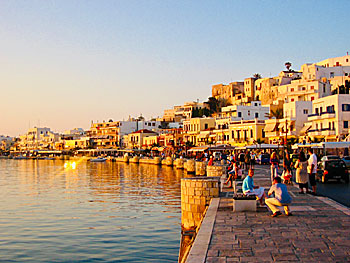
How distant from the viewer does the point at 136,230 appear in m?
18.2

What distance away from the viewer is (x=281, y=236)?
9.22m

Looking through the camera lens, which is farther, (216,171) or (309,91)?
(309,91)

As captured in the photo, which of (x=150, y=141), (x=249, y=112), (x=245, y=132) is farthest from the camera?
(x=150, y=141)

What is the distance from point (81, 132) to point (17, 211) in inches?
6257

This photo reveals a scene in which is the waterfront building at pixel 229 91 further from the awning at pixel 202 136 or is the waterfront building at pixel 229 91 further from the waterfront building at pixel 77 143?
the waterfront building at pixel 77 143

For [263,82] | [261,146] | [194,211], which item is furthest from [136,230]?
[263,82]

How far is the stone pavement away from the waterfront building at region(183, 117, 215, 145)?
76819 mm

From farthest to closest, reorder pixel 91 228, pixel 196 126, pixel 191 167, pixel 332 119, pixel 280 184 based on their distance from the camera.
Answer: pixel 196 126
pixel 191 167
pixel 332 119
pixel 91 228
pixel 280 184

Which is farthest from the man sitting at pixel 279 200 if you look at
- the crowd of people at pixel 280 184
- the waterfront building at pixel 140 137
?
the waterfront building at pixel 140 137

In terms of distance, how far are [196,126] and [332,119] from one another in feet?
135

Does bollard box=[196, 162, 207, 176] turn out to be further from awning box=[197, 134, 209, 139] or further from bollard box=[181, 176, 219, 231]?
awning box=[197, 134, 209, 139]

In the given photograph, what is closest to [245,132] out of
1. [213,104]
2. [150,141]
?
[150,141]

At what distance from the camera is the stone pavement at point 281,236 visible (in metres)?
7.61

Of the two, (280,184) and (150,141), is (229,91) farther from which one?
(280,184)
